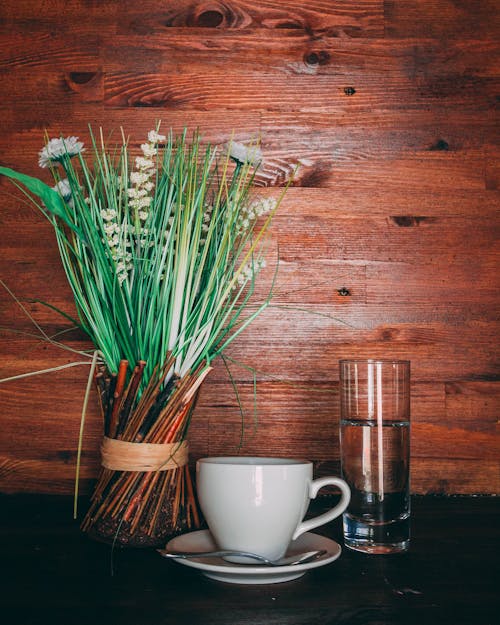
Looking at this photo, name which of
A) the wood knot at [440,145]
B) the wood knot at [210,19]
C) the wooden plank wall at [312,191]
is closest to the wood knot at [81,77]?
the wooden plank wall at [312,191]

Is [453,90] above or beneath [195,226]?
above

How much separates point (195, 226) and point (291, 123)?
1.40ft

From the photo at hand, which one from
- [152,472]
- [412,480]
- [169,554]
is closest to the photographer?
[169,554]

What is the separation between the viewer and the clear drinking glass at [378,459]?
797 mm

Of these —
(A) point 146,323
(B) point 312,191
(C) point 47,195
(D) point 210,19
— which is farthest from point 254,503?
(D) point 210,19

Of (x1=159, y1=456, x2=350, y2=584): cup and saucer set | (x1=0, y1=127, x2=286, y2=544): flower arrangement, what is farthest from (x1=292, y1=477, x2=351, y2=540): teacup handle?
(x1=0, y1=127, x2=286, y2=544): flower arrangement

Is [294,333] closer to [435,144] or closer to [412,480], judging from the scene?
[412,480]

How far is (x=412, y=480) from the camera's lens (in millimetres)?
1104

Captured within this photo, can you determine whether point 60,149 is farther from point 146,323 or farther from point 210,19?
point 210,19

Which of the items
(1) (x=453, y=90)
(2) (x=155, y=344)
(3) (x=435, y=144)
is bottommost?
(2) (x=155, y=344)

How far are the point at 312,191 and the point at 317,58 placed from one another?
10.3 inches

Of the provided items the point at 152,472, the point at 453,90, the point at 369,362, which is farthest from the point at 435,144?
the point at 152,472

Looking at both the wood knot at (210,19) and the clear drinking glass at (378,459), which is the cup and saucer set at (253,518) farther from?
the wood knot at (210,19)

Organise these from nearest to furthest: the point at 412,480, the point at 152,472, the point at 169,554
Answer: the point at 169,554, the point at 152,472, the point at 412,480
